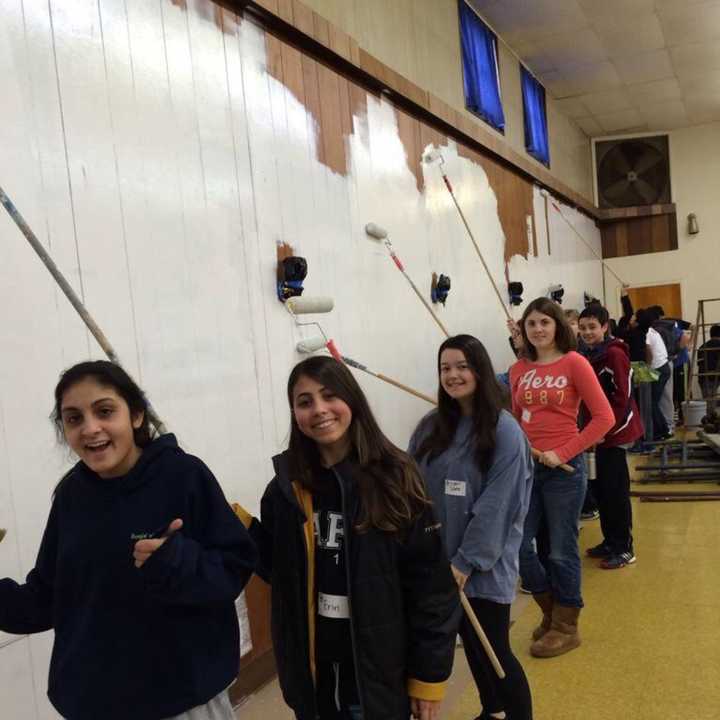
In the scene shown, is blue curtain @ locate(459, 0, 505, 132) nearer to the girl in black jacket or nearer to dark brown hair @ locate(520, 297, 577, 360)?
dark brown hair @ locate(520, 297, 577, 360)

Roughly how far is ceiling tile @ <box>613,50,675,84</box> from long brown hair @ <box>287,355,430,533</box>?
7387 mm

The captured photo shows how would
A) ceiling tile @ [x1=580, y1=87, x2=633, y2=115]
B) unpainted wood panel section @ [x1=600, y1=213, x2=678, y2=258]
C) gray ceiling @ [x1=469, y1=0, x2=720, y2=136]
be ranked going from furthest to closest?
unpainted wood panel section @ [x1=600, y1=213, x2=678, y2=258]
ceiling tile @ [x1=580, y1=87, x2=633, y2=115]
gray ceiling @ [x1=469, y1=0, x2=720, y2=136]

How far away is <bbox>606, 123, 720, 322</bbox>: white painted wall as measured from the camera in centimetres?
1027

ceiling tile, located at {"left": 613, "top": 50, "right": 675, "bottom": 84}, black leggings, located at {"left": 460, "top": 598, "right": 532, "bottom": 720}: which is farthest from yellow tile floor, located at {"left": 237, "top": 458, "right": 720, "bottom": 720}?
ceiling tile, located at {"left": 613, "top": 50, "right": 675, "bottom": 84}

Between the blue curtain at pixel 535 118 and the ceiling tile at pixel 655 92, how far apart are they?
1363 millimetres

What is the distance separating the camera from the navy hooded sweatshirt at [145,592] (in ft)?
3.86

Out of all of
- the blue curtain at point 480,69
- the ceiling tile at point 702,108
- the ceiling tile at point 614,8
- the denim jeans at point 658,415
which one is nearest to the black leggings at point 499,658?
the blue curtain at point 480,69

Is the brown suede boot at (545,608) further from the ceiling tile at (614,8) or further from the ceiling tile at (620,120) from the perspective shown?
the ceiling tile at (620,120)

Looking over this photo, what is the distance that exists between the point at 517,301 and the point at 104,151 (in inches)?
177

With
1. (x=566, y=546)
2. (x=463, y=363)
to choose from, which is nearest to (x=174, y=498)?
(x=463, y=363)

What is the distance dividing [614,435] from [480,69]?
370cm

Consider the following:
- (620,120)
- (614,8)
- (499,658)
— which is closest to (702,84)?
(620,120)

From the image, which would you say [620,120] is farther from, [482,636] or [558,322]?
[482,636]

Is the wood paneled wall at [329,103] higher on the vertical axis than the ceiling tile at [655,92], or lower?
lower
